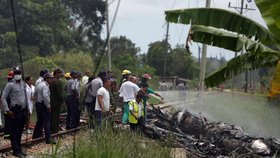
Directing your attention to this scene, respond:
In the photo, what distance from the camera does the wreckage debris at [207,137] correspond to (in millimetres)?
12711

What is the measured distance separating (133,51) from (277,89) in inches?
2122

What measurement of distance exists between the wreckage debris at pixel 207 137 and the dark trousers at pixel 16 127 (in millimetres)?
2656

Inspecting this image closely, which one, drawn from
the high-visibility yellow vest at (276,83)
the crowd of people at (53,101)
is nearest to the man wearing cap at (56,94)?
the crowd of people at (53,101)

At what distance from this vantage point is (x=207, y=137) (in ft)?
50.7

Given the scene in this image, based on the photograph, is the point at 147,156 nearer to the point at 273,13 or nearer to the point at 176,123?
the point at 273,13

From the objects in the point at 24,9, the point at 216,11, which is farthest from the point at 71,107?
the point at 24,9

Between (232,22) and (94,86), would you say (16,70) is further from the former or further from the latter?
(232,22)

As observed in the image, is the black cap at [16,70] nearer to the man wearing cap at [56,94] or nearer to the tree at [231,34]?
the man wearing cap at [56,94]

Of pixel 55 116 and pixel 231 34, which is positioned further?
pixel 55 116

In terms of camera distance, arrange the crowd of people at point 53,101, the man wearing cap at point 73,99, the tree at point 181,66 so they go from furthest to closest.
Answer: the tree at point 181,66 → the man wearing cap at point 73,99 → the crowd of people at point 53,101

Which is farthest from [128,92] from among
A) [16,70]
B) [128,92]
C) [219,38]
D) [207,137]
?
[16,70]

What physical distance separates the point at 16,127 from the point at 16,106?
431 millimetres

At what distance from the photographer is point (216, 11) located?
35.9 ft

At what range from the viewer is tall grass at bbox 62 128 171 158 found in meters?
6.74
